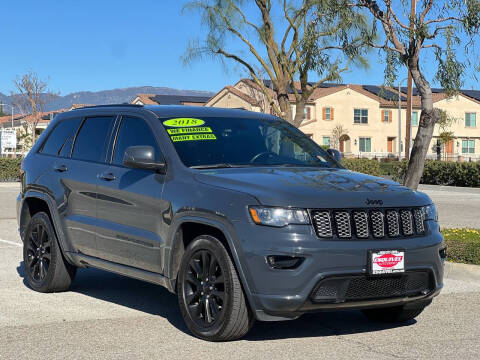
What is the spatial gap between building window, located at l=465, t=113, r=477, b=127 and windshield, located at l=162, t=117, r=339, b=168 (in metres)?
76.1

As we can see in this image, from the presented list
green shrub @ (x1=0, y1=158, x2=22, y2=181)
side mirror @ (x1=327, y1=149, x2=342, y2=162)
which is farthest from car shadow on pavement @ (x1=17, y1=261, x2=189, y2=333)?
green shrub @ (x1=0, y1=158, x2=22, y2=181)

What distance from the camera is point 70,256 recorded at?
780 cm

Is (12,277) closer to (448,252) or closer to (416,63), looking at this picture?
(448,252)

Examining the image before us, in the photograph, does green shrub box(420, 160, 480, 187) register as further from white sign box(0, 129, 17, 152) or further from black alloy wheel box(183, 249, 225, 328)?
white sign box(0, 129, 17, 152)

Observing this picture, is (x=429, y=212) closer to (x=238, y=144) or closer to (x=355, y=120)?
(x=238, y=144)

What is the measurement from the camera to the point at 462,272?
30.5ft

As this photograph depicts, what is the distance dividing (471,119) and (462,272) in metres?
74.6

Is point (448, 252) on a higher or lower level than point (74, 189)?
lower

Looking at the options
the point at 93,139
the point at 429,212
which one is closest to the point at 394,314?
the point at 429,212

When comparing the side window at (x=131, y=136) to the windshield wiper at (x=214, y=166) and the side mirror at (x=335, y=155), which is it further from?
the side mirror at (x=335, y=155)

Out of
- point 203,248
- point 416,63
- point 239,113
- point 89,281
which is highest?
point 416,63

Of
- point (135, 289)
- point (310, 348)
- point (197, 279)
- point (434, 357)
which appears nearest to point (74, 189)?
point (135, 289)

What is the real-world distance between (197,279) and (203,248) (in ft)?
0.86

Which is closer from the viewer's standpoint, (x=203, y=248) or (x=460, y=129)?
(x=203, y=248)
